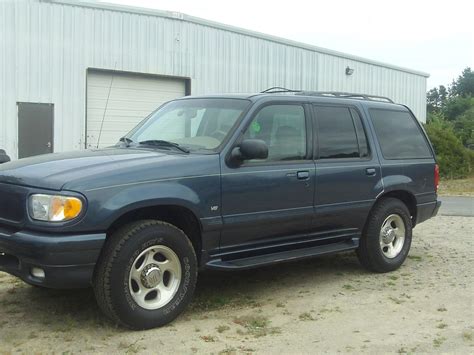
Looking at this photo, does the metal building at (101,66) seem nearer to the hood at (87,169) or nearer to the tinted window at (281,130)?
the tinted window at (281,130)

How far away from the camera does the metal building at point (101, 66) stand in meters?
13.4

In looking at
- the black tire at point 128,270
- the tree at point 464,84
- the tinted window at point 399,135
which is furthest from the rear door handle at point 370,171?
the tree at point 464,84

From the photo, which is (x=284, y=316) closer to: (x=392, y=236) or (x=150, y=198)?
(x=150, y=198)

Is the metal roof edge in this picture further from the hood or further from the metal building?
the hood

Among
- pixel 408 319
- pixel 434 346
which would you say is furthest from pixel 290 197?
pixel 434 346

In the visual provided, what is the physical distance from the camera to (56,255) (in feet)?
13.0

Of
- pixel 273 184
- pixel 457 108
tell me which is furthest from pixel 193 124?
pixel 457 108

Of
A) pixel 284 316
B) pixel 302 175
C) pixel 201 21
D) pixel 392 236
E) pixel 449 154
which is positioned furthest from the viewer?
pixel 449 154

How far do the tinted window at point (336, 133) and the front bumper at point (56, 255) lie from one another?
8.37 ft

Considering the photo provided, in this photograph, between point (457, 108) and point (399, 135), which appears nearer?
point (399, 135)

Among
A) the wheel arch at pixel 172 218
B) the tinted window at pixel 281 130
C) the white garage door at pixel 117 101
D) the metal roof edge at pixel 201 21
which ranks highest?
the metal roof edge at pixel 201 21

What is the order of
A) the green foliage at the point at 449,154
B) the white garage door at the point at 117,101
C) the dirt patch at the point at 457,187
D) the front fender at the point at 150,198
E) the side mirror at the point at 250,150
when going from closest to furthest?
the front fender at the point at 150,198 → the side mirror at the point at 250,150 → the white garage door at the point at 117,101 → the dirt patch at the point at 457,187 → the green foliage at the point at 449,154

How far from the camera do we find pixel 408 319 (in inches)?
189

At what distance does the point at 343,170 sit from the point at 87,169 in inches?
104
